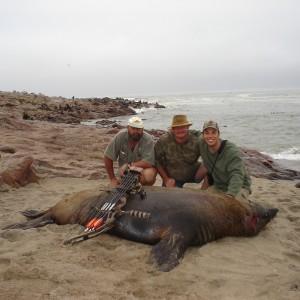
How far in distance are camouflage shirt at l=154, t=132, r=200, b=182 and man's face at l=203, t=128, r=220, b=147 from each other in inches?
23.9

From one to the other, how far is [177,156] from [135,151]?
67cm

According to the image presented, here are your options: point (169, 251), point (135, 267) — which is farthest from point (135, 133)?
point (135, 267)

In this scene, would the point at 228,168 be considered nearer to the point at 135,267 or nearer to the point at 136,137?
the point at 136,137

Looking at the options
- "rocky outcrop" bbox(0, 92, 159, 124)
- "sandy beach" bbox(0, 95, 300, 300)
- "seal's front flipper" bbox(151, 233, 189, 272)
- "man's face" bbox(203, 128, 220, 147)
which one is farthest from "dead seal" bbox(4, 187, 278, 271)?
"rocky outcrop" bbox(0, 92, 159, 124)

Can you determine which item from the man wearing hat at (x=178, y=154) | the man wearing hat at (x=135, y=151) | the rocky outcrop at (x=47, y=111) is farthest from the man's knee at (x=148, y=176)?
the rocky outcrop at (x=47, y=111)

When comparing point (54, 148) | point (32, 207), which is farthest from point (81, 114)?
point (32, 207)

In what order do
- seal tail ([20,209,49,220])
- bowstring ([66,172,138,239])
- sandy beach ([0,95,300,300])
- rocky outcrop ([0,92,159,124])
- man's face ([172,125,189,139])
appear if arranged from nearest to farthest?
sandy beach ([0,95,300,300]) → bowstring ([66,172,138,239]) → seal tail ([20,209,49,220]) → man's face ([172,125,189,139]) → rocky outcrop ([0,92,159,124])

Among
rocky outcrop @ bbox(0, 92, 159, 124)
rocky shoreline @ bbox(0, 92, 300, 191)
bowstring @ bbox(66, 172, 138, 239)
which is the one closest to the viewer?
bowstring @ bbox(66, 172, 138, 239)

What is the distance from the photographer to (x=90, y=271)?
3424 mm

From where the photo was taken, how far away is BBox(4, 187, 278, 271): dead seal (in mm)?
4125

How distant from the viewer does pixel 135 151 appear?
19.6 feet

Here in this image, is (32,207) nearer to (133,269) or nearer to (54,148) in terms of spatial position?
(133,269)

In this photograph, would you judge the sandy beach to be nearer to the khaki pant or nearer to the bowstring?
the bowstring

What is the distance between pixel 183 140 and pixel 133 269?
8.90 ft
